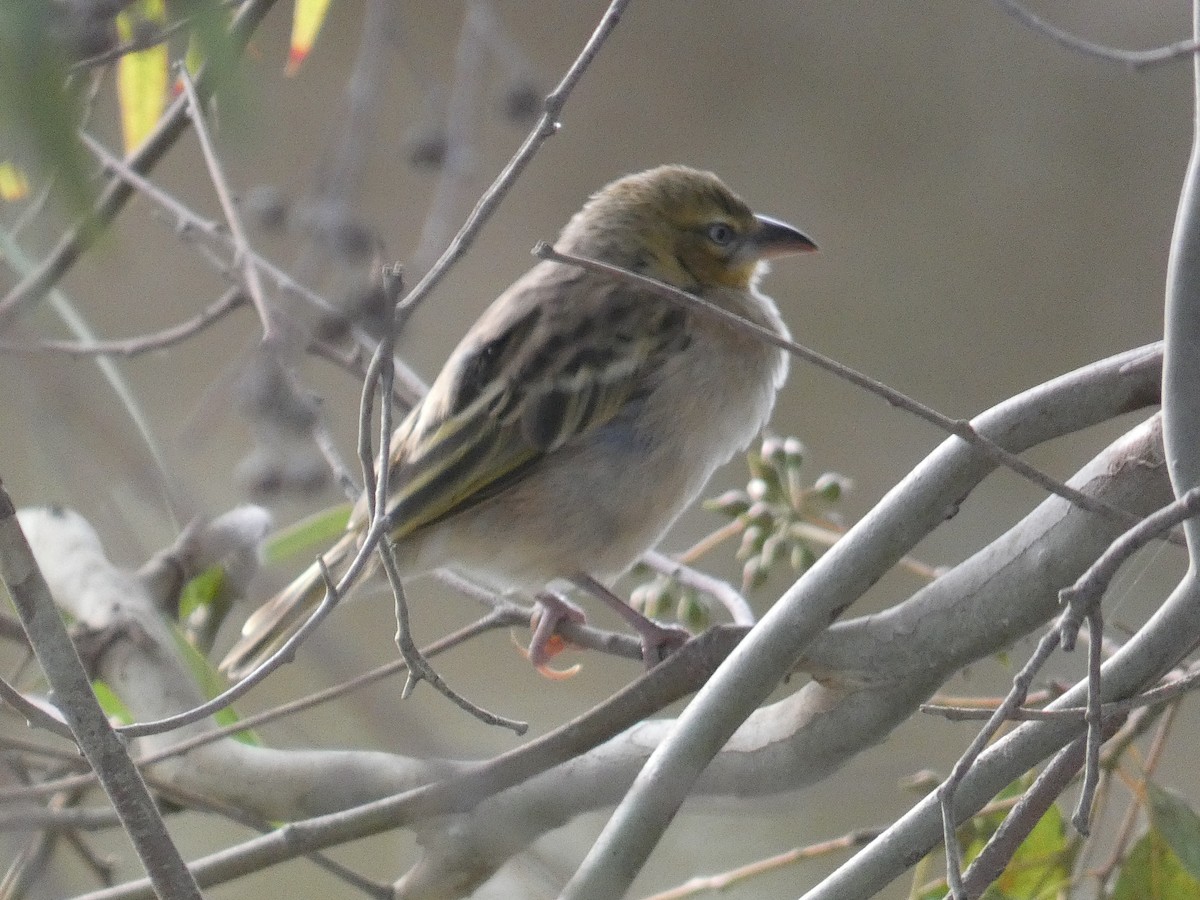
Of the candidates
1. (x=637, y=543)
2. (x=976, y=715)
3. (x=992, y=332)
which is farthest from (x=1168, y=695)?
(x=992, y=332)

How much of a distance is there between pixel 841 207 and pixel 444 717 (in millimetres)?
2792

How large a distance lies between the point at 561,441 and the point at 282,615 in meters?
0.54

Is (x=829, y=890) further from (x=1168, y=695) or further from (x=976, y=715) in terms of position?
(x=1168, y=695)

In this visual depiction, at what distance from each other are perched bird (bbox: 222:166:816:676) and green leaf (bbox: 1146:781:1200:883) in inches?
31.8

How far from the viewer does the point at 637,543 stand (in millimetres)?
2512

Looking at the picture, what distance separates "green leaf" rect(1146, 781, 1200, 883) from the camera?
189 cm

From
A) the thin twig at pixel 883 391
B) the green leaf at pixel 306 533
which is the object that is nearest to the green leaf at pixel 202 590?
the green leaf at pixel 306 533

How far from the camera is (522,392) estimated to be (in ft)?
8.14

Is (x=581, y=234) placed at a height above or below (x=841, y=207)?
below

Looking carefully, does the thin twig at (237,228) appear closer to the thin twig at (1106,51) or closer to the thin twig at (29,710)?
the thin twig at (29,710)

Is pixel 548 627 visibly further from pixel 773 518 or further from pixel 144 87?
pixel 144 87

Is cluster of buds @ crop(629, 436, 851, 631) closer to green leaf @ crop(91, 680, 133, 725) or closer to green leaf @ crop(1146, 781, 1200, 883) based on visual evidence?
green leaf @ crop(1146, 781, 1200, 883)

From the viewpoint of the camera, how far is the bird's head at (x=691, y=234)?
9.56 ft

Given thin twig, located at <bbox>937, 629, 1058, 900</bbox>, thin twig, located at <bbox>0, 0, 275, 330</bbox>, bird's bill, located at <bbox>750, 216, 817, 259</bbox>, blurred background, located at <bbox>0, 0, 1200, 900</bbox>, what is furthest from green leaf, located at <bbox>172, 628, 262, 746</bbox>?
blurred background, located at <bbox>0, 0, 1200, 900</bbox>
